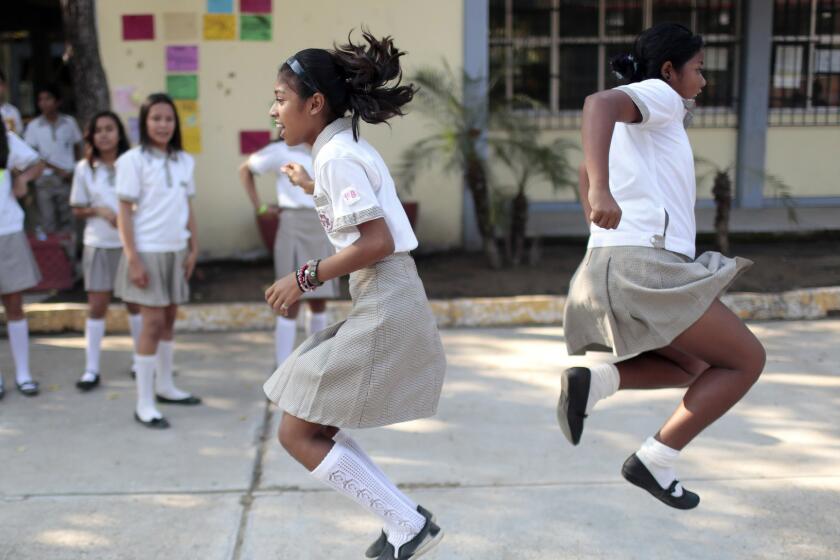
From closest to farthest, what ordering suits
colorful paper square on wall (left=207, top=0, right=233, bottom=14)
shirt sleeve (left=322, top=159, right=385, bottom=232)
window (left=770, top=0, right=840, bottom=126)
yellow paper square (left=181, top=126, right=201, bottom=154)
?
shirt sleeve (left=322, top=159, right=385, bottom=232)
colorful paper square on wall (left=207, top=0, right=233, bottom=14)
yellow paper square (left=181, top=126, right=201, bottom=154)
window (left=770, top=0, right=840, bottom=126)

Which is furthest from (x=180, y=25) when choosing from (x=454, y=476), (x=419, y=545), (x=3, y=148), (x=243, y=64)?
(x=419, y=545)

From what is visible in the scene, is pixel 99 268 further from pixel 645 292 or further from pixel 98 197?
pixel 645 292

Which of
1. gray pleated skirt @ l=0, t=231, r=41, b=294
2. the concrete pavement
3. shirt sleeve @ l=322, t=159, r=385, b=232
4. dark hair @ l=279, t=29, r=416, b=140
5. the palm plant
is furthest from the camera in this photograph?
the palm plant

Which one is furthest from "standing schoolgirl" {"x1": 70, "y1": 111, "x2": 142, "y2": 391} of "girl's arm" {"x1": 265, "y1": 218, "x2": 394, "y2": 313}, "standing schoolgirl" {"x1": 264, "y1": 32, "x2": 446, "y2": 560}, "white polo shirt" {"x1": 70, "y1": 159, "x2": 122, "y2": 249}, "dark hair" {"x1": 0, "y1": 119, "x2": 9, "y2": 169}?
"girl's arm" {"x1": 265, "y1": 218, "x2": 394, "y2": 313}

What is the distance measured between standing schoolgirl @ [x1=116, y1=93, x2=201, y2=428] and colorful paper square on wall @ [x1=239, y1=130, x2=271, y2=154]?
3.89 metres

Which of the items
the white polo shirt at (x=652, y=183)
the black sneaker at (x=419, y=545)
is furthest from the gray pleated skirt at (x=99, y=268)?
the white polo shirt at (x=652, y=183)

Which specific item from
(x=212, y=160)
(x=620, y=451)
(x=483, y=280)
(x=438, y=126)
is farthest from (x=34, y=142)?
(x=620, y=451)

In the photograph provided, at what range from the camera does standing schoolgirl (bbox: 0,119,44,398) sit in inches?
212

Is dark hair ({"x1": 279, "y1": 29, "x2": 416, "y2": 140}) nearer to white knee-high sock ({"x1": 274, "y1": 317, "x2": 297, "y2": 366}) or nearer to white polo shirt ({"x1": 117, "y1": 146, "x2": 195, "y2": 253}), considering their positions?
white polo shirt ({"x1": 117, "y1": 146, "x2": 195, "y2": 253})

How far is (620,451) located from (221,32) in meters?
5.94

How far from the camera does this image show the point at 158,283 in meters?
4.88

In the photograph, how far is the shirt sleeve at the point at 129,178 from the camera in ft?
15.8

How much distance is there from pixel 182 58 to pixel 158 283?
14.5 feet

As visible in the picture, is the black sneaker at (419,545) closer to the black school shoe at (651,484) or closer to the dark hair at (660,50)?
the black school shoe at (651,484)
